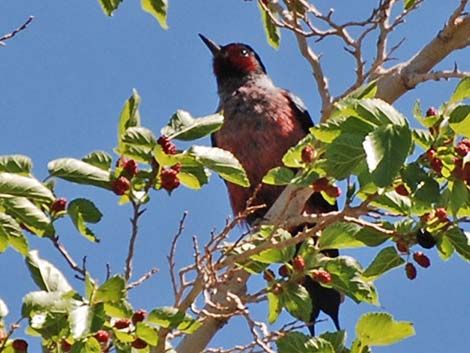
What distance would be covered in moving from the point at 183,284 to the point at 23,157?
0.72 meters

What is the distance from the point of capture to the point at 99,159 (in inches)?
141

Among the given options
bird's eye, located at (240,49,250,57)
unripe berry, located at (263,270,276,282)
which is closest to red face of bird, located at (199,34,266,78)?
bird's eye, located at (240,49,250,57)

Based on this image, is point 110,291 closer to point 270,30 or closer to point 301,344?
point 301,344

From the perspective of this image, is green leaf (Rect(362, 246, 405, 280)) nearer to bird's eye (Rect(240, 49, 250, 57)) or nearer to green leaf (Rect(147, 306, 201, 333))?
green leaf (Rect(147, 306, 201, 333))

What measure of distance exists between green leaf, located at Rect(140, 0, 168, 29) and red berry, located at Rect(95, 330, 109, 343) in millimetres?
1147

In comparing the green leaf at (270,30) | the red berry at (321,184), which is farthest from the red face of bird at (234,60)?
the red berry at (321,184)

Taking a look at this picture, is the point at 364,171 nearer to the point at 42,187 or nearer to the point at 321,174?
the point at 321,174

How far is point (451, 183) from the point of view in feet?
11.2

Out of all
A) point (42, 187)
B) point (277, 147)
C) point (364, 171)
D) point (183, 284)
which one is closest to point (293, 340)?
point (183, 284)

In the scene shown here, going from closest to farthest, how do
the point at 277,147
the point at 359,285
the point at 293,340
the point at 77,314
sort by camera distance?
the point at 77,314, the point at 293,340, the point at 359,285, the point at 277,147

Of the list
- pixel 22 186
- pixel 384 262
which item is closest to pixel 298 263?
pixel 384 262

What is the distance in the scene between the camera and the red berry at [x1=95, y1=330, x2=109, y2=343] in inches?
135

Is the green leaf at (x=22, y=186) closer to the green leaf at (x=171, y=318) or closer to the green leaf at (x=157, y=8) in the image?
the green leaf at (x=171, y=318)

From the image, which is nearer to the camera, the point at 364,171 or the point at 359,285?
the point at 364,171
